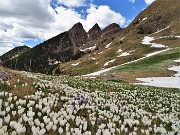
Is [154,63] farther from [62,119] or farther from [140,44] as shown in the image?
[62,119]

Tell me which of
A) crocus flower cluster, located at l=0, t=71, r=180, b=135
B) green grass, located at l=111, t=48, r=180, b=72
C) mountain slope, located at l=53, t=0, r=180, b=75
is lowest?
crocus flower cluster, located at l=0, t=71, r=180, b=135

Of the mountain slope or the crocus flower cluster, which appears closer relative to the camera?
the crocus flower cluster

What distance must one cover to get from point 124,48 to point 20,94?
473 feet

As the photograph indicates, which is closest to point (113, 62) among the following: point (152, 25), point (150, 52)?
point (150, 52)

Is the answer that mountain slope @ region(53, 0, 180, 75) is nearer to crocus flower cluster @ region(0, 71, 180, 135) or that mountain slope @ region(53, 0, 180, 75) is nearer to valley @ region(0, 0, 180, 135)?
valley @ region(0, 0, 180, 135)

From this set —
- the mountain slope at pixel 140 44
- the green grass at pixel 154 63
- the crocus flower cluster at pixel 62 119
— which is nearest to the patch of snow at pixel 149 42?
the mountain slope at pixel 140 44

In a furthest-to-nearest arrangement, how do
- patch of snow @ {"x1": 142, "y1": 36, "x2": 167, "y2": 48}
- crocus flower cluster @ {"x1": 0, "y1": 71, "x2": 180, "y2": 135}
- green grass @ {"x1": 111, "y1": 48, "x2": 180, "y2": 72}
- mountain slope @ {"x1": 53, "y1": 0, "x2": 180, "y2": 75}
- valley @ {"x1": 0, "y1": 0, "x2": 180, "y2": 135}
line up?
patch of snow @ {"x1": 142, "y1": 36, "x2": 167, "y2": 48}, mountain slope @ {"x1": 53, "y1": 0, "x2": 180, "y2": 75}, green grass @ {"x1": 111, "y1": 48, "x2": 180, "y2": 72}, valley @ {"x1": 0, "y1": 0, "x2": 180, "y2": 135}, crocus flower cluster @ {"x1": 0, "y1": 71, "x2": 180, "y2": 135}

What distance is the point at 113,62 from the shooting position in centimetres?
12888

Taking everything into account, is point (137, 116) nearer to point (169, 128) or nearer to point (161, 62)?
point (169, 128)

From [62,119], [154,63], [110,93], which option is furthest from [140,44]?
[62,119]

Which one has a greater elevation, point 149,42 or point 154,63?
point 149,42

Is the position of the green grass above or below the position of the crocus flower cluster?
above

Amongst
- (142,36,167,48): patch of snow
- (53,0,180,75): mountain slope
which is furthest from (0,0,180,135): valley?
(53,0,180,75): mountain slope

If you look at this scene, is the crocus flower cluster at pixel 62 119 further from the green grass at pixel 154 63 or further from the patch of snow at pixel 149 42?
the patch of snow at pixel 149 42
